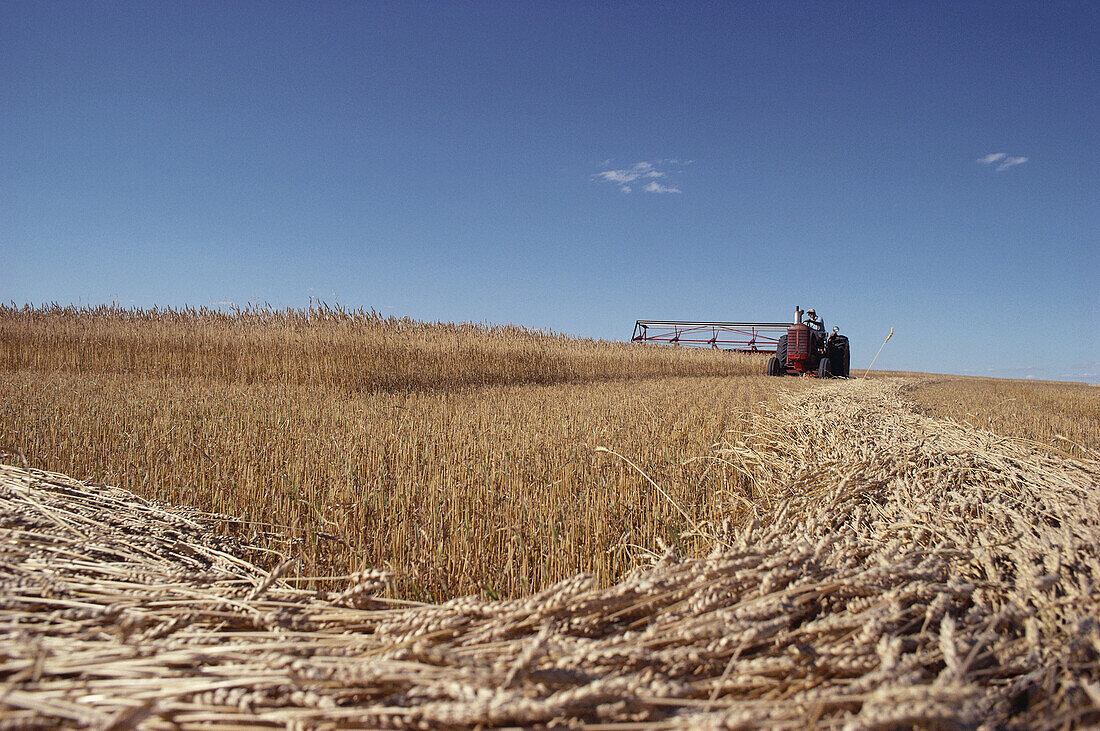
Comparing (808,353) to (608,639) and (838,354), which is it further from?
(608,639)

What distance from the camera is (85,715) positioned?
804mm

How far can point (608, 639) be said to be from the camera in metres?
1.02

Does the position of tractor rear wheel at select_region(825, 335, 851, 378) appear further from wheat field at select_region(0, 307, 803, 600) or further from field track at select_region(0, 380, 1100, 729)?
field track at select_region(0, 380, 1100, 729)

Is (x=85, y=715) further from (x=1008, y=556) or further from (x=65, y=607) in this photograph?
(x=1008, y=556)

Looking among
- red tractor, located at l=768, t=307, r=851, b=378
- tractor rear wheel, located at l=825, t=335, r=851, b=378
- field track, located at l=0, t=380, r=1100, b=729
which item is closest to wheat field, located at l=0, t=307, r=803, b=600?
field track, located at l=0, t=380, r=1100, b=729

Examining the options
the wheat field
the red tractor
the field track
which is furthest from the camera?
the red tractor

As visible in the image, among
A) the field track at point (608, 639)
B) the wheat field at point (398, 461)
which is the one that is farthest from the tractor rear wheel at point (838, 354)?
the field track at point (608, 639)

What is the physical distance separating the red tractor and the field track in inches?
527

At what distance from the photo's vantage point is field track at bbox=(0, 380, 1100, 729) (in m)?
0.84

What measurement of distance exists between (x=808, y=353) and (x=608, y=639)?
14.8 m

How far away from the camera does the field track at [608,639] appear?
2.74ft

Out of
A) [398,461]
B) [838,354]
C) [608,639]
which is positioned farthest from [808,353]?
[608,639]

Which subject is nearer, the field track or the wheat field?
the field track

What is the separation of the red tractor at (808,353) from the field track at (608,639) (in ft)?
43.9
